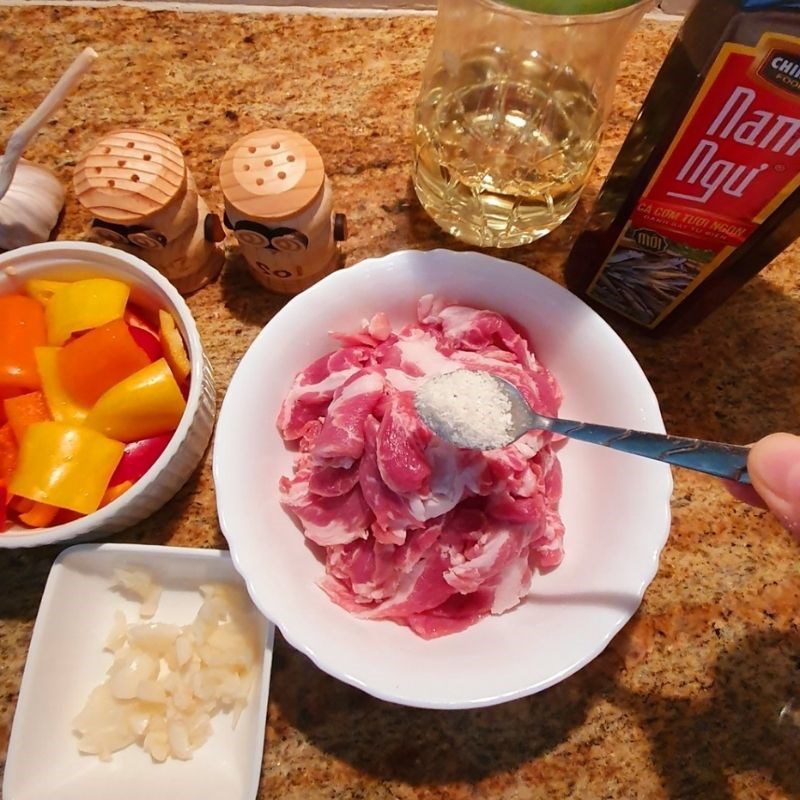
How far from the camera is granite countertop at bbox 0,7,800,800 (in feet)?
2.71

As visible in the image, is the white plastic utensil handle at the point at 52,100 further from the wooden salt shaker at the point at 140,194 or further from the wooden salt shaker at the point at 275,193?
the wooden salt shaker at the point at 275,193

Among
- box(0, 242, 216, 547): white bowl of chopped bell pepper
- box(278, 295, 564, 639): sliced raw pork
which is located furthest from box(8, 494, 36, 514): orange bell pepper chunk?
box(278, 295, 564, 639): sliced raw pork

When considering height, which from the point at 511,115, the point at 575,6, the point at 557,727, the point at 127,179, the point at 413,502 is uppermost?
the point at 575,6

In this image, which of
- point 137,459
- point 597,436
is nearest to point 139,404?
point 137,459

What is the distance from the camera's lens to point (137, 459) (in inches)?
33.1

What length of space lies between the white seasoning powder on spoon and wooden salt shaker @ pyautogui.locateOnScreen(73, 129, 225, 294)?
42cm

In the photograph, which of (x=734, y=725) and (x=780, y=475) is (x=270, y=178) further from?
(x=734, y=725)

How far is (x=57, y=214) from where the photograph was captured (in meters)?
1.06

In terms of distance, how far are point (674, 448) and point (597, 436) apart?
0.29 ft

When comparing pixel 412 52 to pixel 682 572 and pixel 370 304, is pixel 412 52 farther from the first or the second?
pixel 682 572

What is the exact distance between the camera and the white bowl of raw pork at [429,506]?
2.33ft

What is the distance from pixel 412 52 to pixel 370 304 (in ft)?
1.96

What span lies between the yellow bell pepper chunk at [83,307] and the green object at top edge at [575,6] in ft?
1.92

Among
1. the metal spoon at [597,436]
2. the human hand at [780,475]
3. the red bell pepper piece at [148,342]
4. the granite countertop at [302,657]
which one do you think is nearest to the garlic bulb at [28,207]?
the granite countertop at [302,657]
